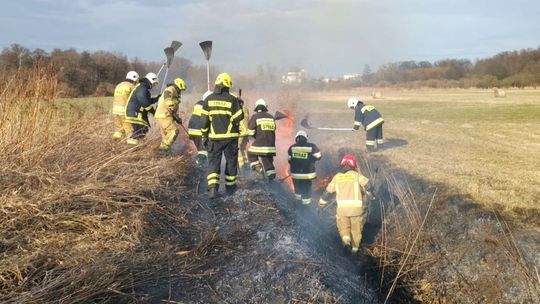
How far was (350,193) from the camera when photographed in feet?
23.8

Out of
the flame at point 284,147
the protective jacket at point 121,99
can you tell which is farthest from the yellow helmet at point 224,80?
the flame at point 284,147

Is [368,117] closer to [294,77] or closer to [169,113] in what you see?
[169,113]

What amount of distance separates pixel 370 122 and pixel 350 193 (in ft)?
20.0

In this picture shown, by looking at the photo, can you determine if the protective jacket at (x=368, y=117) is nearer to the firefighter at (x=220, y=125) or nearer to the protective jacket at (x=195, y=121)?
the protective jacket at (x=195, y=121)

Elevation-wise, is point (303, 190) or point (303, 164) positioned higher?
point (303, 164)

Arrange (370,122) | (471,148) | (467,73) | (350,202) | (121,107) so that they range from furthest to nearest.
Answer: (467,73), (471,148), (370,122), (121,107), (350,202)

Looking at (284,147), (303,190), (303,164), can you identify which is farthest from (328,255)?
(284,147)

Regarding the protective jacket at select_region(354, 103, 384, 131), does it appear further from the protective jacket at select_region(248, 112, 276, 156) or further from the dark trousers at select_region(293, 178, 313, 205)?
the protective jacket at select_region(248, 112, 276, 156)

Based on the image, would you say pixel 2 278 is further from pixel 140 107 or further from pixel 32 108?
pixel 140 107

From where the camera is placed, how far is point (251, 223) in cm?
665

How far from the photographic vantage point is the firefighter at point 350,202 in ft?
23.8

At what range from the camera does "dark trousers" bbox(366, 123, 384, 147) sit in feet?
43.4

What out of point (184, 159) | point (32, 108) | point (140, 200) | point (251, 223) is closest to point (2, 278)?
point (140, 200)

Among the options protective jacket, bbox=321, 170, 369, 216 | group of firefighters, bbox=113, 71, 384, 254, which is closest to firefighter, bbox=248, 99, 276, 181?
group of firefighters, bbox=113, 71, 384, 254
